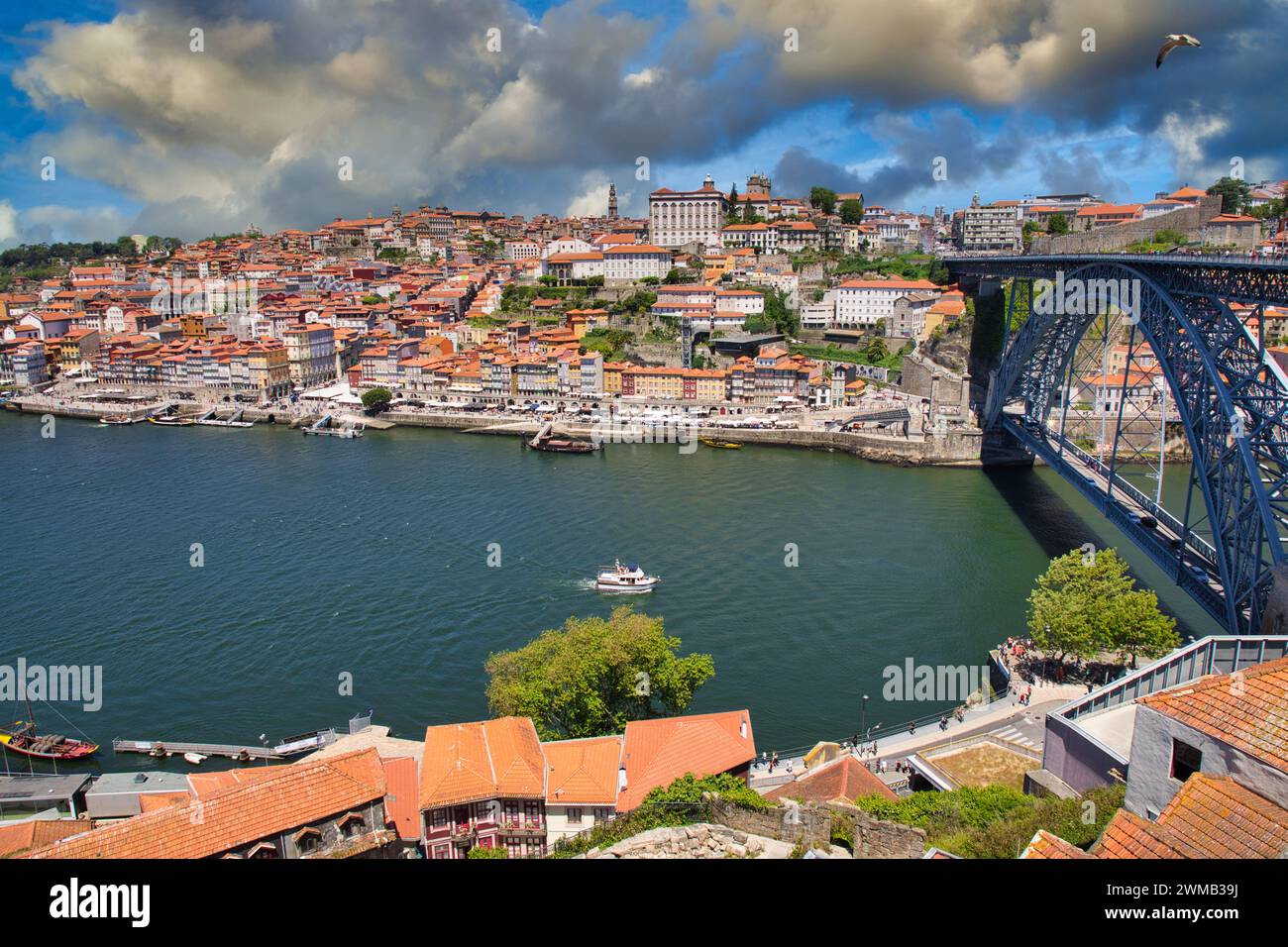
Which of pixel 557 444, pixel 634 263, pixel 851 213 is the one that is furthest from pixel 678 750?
pixel 851 213

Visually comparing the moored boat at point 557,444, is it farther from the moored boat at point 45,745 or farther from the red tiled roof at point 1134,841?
the red tiled roof at point 1134,841

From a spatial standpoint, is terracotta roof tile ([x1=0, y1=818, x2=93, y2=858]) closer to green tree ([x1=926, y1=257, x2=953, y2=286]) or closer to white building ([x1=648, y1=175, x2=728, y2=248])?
green tree ([x1=926, y1=257, x2=953, y2=286])

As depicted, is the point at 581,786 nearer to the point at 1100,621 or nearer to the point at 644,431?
the point at 1100,621

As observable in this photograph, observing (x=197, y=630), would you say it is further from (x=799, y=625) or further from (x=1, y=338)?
(x=1, y=338)

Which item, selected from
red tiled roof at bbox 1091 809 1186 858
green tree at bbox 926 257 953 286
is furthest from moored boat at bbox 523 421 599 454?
red tiled roof at bbox 1091 809 1186 858

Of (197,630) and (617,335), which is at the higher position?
(617,335)
